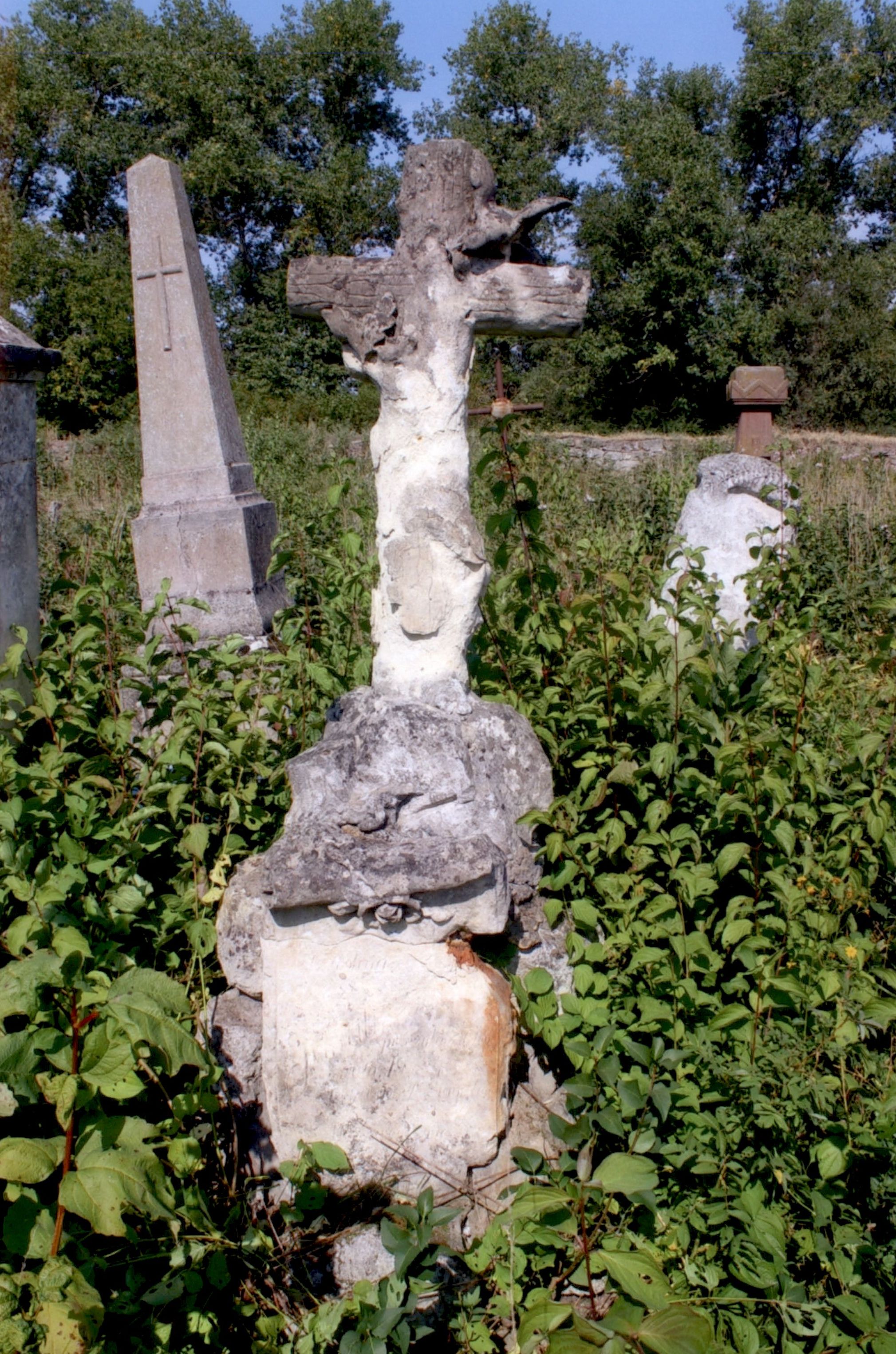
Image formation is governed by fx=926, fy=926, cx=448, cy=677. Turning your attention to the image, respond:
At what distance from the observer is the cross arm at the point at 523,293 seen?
220 cm

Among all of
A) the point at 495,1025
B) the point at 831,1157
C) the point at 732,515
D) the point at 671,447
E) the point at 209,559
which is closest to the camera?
the point at 831,1157

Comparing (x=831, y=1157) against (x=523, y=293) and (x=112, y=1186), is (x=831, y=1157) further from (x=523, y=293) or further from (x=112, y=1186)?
(x=523, y=293)

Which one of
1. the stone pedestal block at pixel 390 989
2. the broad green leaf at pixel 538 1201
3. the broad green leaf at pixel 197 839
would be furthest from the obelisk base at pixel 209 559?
the broad green leaf at pixel 538 1201

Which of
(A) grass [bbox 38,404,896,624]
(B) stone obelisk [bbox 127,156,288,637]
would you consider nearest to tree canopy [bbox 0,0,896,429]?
(A) grass [bbox 38,404,896,624]

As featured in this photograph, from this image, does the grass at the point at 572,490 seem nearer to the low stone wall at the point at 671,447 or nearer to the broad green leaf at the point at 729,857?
the low stone wall at the point at 671,447

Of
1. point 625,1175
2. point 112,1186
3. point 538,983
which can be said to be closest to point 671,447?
point 538,983

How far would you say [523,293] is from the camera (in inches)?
86.5

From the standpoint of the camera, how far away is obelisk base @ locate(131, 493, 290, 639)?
552cm

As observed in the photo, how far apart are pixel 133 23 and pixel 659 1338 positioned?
3493 centimetres

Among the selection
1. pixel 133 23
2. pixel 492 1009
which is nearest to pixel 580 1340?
pixel 492 1009

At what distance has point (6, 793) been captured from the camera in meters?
2.24

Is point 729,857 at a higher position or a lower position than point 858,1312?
higher

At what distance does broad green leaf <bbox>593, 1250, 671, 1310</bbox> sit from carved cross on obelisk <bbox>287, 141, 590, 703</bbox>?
1183 mm

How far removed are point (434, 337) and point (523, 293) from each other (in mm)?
240
